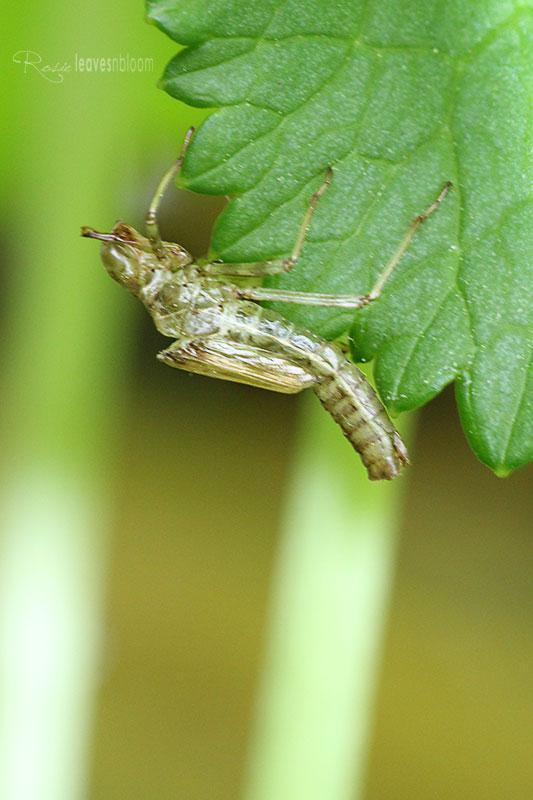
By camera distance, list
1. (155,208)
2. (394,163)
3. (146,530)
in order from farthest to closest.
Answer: (146,530) → (155,208) → (394,163)

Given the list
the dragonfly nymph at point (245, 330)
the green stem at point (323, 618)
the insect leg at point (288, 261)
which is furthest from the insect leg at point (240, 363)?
the green stem at point (323, 618)

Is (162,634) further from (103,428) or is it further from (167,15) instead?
(167,15)

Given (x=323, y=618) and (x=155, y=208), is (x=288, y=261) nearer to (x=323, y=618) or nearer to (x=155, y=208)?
(x=155, y=208)

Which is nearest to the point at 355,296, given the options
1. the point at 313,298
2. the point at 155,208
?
the point at 313,298

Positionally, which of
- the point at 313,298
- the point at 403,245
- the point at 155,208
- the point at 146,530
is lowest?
the point at 146,530

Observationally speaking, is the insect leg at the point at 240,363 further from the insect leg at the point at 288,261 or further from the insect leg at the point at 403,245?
the insect leg at the point at 403,245

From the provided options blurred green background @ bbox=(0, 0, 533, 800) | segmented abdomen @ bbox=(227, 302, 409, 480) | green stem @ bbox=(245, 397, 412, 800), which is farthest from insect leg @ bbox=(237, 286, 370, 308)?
blurred green background @ bbox=(0, 0, 533, 800)

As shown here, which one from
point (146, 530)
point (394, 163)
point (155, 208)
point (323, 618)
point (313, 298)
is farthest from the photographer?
point (146, 530)

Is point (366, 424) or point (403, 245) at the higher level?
point (403, 245)
